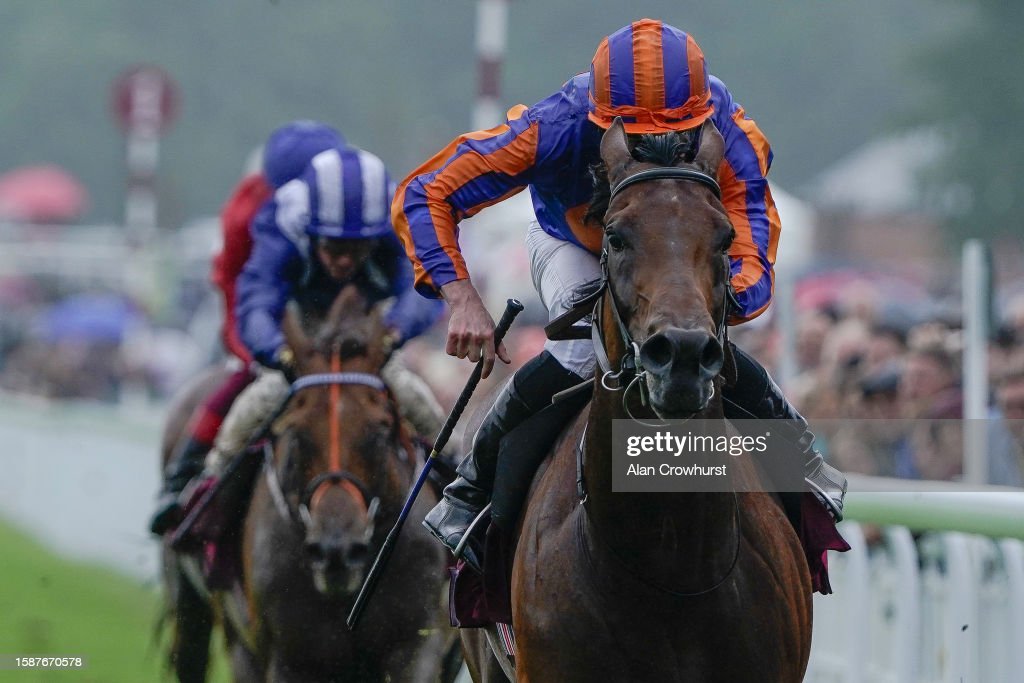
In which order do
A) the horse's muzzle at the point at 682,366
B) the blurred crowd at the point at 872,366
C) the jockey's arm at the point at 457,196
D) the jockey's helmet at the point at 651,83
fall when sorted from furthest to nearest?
1. the blurred crowd at the point at 872,366
2. the jockey's arm at the point at 457,196
3. the jockey's helmet at the point at 651,83
4. the horse's muzzle at the point at 682,366

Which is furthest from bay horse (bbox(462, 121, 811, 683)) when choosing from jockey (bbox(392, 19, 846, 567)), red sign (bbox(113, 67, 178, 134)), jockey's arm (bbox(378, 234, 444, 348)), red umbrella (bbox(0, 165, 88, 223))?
red umbrella (bbox(0, 165, 88, 223))

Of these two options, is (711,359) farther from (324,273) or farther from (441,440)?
(324,273)

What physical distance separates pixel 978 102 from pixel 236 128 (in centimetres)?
2058

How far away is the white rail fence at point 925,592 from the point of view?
15.5 feet

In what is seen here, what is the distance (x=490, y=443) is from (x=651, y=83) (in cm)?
109

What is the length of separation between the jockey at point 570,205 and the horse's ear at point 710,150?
0.07m

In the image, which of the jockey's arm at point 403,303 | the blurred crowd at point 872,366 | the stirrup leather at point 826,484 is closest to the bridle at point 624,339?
the stirrup leather at point 826,484

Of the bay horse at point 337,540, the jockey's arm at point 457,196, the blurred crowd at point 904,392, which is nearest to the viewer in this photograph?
the jockey's arm at point 457,196

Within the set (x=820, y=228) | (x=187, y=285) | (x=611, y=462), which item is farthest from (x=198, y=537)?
(x=820, y=228)

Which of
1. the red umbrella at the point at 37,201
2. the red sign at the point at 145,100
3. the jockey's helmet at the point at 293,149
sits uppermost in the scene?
the red umbrella at the point at 37,201

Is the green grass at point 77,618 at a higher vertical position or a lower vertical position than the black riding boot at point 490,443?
lower

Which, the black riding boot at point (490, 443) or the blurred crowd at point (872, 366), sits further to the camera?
the blurred crowd at point (872, 366)

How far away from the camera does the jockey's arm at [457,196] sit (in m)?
4.01

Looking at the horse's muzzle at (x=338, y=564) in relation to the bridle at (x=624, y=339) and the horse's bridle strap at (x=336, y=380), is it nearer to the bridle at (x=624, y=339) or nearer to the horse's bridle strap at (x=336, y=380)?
the horse's bridle strap at (x=336, y=380)
